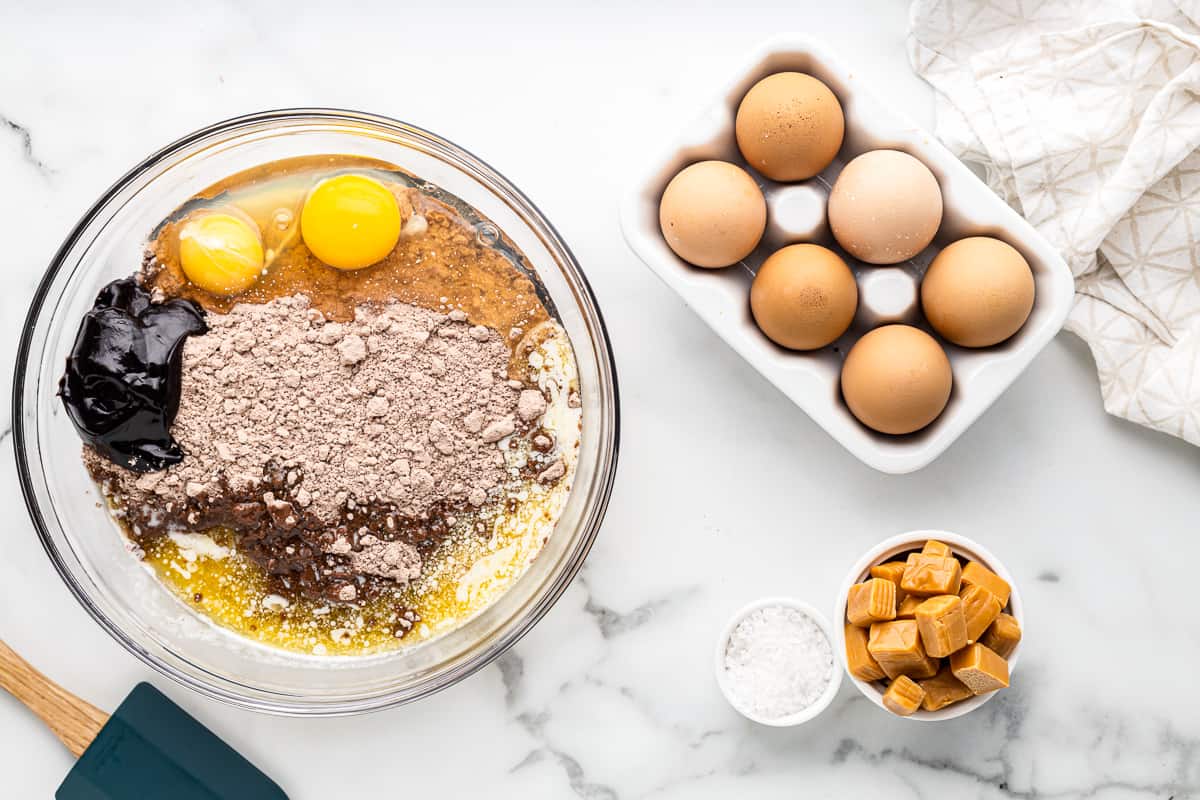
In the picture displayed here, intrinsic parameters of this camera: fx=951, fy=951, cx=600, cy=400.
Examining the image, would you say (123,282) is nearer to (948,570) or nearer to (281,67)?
(281,67)

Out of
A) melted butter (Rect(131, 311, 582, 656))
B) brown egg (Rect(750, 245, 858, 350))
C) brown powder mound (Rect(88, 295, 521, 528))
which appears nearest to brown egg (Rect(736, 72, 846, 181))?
brown egg (Rect(750, 245, 858, 350))

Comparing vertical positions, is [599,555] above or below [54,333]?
below

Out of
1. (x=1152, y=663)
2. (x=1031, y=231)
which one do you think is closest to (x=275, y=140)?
(x=1031, y=231)

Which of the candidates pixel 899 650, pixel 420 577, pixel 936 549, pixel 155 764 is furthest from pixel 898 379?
pixel 155 764

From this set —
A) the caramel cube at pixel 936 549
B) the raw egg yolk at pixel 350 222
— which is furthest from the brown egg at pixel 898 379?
the raw egg yolk at pixel 350 222

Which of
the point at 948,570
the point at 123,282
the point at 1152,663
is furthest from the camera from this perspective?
the point at 1152,663

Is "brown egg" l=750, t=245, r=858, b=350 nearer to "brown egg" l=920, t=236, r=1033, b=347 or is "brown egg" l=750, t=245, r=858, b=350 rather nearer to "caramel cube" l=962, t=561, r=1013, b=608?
"brown egg" l=920, t=236, r=1033, b=347

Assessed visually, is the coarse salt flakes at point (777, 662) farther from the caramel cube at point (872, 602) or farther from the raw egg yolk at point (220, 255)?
the raw egg yolk at point (220, 255)
